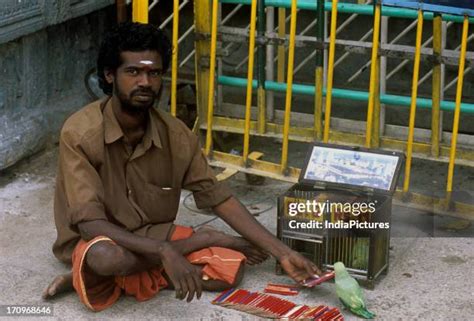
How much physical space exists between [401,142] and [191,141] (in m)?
1.22

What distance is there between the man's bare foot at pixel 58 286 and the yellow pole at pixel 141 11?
1.53m

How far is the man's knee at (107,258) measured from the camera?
147 inches

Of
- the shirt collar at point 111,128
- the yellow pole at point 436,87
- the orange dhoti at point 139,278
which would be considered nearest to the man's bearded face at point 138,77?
the shirt collar at point 111,128

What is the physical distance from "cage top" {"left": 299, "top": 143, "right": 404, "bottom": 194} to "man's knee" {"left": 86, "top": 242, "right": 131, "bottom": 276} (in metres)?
0.93

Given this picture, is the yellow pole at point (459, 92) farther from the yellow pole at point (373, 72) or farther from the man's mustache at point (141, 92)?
the man's mustache at point (141, 92)

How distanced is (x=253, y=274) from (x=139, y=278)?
Result: 1.84 ft

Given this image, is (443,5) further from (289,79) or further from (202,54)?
(202,54)

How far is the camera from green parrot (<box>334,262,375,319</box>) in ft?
12.6

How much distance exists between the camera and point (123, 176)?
13.3 ft

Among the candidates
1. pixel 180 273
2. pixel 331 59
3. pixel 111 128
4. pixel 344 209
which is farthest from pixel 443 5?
pixel 180 273

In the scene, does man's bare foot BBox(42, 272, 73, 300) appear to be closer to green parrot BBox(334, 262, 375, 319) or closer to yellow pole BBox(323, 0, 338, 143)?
green parrot BBox(334, 262, 375, 319)

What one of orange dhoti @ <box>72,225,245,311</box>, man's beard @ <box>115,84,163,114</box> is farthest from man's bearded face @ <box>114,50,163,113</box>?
orange dhoti @ <box>72,225,245,311</box>

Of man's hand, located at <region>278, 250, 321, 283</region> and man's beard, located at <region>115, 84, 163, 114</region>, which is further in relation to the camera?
man's hand, located at <region>278, 250, 321, 283</region>

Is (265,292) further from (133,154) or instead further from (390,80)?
(390,80)
